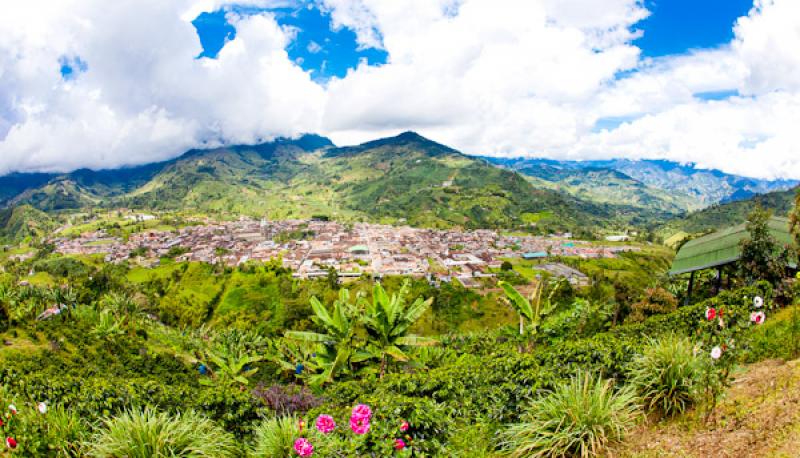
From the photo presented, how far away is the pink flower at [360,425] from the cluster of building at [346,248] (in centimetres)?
6884

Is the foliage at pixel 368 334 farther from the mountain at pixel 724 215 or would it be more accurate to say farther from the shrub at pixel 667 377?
the mountain at pixel 724 215

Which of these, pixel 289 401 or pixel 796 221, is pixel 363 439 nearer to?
pixel 289 401

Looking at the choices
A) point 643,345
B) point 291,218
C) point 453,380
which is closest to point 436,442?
point 453,380

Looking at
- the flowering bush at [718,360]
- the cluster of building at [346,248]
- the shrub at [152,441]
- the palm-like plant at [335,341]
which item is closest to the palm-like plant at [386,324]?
the palm-like plant at [335,341]

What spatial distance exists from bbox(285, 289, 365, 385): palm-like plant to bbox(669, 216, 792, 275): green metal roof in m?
13.0

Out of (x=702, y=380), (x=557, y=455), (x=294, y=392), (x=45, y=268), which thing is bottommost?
(x=45, y=268)

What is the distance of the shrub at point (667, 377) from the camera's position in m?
4.95

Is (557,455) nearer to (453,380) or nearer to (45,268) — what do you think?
(453,380)

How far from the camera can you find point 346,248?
10600 centimetres

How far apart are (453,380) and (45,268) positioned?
10601cm

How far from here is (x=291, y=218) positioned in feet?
561

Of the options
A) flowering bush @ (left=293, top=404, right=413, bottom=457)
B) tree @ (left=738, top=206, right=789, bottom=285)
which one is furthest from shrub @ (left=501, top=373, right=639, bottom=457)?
tree @ (left=738, top=206, right=789, bottom=285)

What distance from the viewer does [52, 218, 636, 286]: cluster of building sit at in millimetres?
84500

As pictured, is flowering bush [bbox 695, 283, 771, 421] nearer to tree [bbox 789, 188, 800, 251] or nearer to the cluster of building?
tree [bbox 789, 188, 800, 251]
